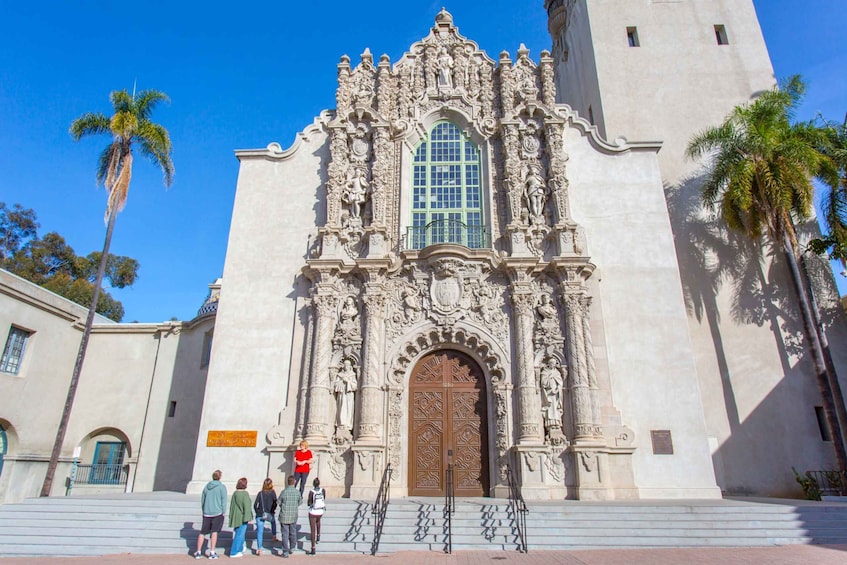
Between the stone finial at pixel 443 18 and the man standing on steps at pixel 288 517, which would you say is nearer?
the man standing on steps at pixel 288 517

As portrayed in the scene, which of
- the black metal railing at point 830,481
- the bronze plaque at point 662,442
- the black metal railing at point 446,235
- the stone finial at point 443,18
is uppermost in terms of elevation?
the stone finial at point 443,18

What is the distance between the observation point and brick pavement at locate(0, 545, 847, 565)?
8.48m

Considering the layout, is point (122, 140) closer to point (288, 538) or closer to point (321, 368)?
point (321, 368)

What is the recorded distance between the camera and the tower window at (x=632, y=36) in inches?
889

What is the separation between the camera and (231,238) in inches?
697

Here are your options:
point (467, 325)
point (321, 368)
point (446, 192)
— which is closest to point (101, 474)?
point (321, 368)

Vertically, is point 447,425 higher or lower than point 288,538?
higher

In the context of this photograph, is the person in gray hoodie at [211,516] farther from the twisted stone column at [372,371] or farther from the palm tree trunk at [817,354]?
the palm tree trunk at [817,354]

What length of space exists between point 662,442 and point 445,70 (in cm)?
1450

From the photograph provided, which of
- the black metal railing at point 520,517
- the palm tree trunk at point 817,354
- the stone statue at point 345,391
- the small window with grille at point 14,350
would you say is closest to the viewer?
the black metal railing at point 520,517

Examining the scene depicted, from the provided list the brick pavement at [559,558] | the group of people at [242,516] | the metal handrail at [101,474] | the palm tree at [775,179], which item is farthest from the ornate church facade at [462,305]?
the metal handrail at [101,474]

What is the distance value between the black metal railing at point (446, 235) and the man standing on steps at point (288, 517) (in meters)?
9.23

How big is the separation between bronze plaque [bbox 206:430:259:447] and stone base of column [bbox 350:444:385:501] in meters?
3.07

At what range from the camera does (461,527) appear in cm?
1052
